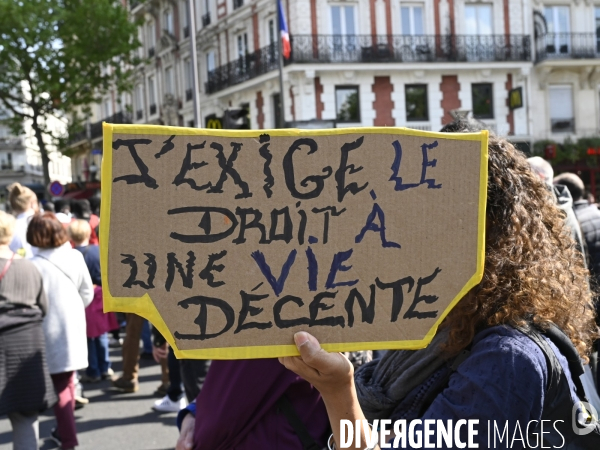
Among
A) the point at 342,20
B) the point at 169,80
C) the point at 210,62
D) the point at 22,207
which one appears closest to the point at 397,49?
the point at 342,20

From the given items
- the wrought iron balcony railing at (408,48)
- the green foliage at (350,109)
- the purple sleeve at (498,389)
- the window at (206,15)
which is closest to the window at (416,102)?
the wrought iron balcony railing at (408,48)

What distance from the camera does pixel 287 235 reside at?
1663mm

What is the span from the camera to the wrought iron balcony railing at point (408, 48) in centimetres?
2525

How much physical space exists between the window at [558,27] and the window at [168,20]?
17.3 meters

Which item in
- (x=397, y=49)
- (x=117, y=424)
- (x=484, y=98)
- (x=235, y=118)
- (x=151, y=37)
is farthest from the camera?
(x=151, y=37)

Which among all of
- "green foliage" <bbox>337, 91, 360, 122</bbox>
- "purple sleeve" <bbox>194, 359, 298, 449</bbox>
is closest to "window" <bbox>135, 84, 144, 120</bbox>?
"green foliage" <bbox>337, 91, 360, 122</bbox>

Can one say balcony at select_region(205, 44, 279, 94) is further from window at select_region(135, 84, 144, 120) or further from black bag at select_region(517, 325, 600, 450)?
black bag at select_region(517, 325, 600, 450)

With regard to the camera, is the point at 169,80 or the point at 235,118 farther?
the point at 169,80

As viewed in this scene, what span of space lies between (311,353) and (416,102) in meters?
25.4

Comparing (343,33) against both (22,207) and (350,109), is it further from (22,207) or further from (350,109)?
(22,207)

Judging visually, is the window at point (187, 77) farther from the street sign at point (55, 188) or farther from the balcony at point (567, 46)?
the balcony at point (567, 46)

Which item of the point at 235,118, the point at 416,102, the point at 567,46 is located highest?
the point at 567,46

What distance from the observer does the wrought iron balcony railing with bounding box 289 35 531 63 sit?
25250mm

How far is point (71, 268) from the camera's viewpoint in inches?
216
